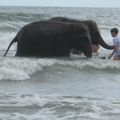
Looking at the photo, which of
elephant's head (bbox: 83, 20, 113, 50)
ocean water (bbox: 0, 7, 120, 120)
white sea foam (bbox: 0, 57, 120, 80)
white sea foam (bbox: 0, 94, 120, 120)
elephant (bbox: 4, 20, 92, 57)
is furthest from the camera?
elephant's head (bbox: 83, 20, 113, 50)

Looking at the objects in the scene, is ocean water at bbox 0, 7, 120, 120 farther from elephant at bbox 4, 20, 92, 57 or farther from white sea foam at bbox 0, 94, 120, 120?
elephant at bbox 4, 20, 92, 57

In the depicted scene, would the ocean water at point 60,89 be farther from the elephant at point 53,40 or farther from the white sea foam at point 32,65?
the elephant at point 53,40

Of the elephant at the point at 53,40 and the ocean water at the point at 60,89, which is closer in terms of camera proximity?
the ocean water at the point at 60,89

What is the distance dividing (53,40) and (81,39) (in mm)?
730

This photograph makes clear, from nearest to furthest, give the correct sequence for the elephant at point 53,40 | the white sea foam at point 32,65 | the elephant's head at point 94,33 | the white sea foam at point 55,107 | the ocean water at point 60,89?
1. the white sea foam at point 55,107
2. the ocean water at point 60,89
3. the white sea foam at point 32,65
4. the elephant at point 53,40
5. the elephant's head at point 94,33

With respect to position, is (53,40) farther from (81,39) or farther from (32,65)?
(32,65)

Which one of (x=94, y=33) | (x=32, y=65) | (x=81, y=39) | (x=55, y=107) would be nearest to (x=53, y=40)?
(x=81, y=39)

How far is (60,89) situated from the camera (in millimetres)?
9602

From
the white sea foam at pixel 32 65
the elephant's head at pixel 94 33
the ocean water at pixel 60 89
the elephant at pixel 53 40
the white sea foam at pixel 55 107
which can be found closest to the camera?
the white sea foam at pixel 55 107

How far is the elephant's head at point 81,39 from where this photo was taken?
14.5 metres

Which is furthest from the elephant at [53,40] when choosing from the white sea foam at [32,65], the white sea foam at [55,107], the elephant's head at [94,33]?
the white sea foam at [55,107]

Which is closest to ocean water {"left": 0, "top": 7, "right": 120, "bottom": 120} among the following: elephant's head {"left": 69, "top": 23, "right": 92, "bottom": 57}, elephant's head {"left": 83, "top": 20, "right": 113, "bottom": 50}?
elephant's head {"left": 69, "top": 23, "right": 92, "bottom": 57}

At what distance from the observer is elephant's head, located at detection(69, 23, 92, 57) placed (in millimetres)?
14477

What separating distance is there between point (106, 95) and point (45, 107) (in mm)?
1415
